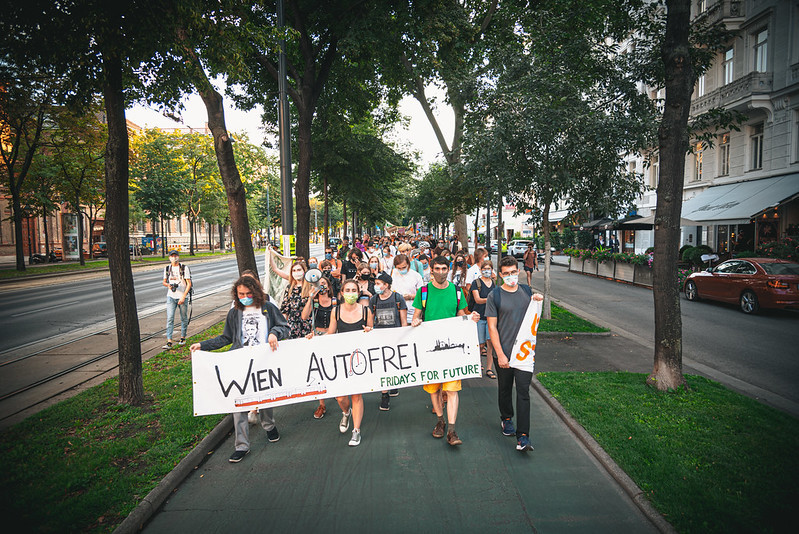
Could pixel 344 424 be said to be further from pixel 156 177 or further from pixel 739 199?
pixel 156 177

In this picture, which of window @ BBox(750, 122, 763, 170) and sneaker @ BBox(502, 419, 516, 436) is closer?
sneaker @ BBox(502, 419, 516, 436)

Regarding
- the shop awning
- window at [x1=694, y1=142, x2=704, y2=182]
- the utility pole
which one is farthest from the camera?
window at [x1=694, y1=142, x2=704, y2=182]

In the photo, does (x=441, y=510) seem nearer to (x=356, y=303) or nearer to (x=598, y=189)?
(x=356, y=303)

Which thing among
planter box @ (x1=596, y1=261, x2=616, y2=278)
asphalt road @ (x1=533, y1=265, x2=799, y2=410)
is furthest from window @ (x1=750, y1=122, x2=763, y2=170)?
asphalt road @ (x1=533, y1=265, x2=799, y2=410)

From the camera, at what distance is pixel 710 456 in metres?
4.38

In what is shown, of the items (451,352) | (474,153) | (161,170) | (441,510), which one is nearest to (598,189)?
(474,153)

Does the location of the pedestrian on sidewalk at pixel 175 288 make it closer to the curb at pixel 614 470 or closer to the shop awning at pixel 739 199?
the curb at pixel 614 470

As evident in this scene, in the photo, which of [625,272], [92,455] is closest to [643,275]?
[625,272]

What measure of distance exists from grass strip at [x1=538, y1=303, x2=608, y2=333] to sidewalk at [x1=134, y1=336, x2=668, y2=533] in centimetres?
467

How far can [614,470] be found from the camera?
4.24m

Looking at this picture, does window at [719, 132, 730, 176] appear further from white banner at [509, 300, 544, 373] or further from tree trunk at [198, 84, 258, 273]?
tree trunk at [198, 84, 258, 273]

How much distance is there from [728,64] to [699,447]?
87.7 ft

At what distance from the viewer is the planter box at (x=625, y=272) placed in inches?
831

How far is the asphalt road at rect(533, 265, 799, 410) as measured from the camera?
730cm
